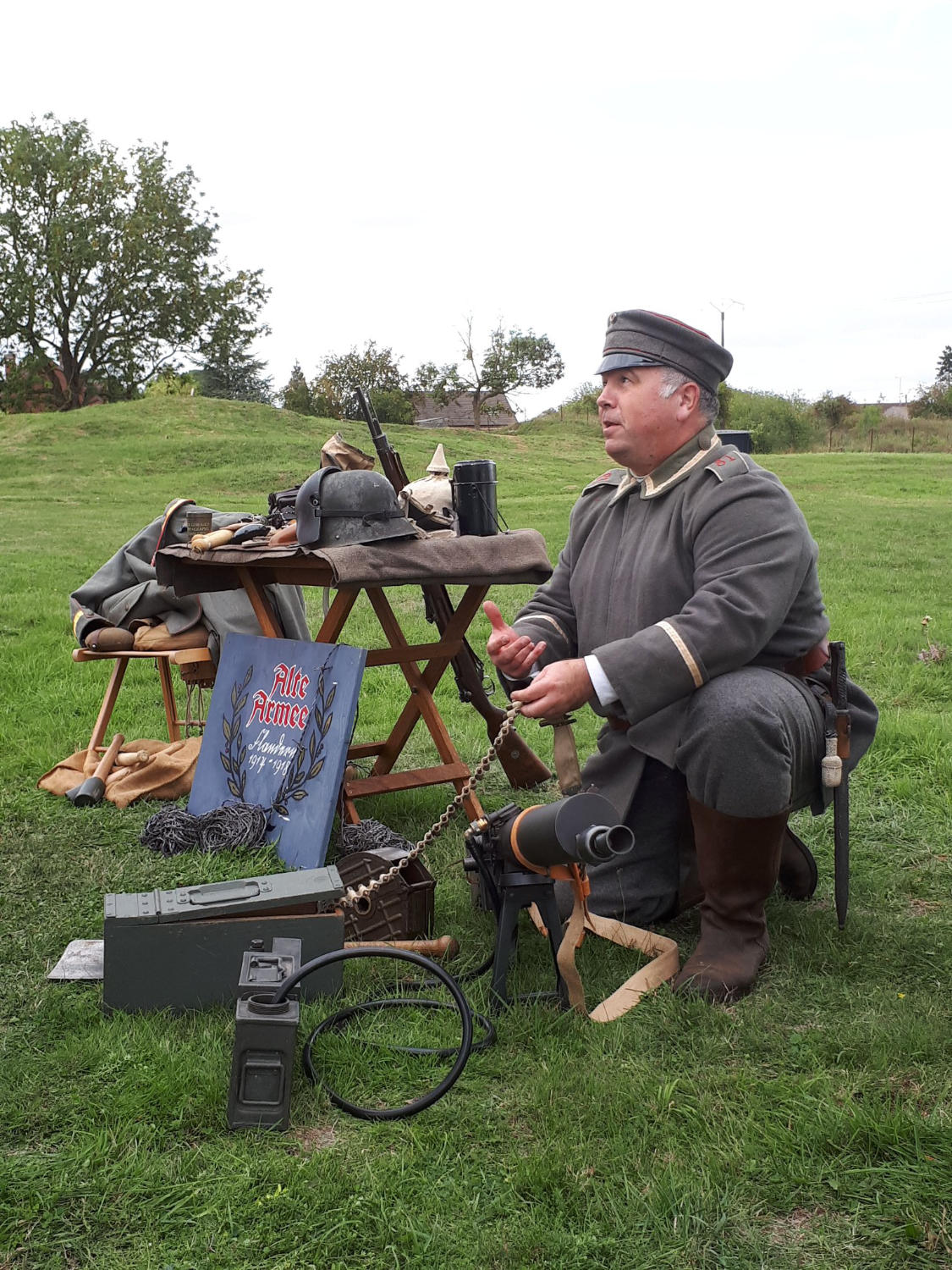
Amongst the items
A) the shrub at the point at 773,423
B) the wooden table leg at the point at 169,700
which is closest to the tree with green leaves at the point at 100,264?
the shrub at the point at 773,423

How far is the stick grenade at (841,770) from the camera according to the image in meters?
3.05

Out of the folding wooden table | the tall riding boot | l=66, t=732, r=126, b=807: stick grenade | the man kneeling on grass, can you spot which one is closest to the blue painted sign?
the folding wooden table

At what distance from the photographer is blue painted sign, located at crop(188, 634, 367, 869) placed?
12.1 feet

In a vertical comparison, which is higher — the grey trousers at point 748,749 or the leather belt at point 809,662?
the leather belt at point 809,662

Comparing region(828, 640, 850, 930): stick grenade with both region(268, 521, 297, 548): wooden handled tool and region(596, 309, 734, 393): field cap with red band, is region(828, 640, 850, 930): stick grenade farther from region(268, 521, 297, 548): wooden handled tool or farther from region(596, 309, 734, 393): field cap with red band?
region(268, 521, 297, 548): wooden handled tool

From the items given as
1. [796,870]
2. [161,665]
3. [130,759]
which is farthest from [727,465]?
[161,665]

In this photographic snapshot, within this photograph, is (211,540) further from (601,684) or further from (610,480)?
(601,684)

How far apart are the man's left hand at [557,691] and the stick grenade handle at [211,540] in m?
1.54

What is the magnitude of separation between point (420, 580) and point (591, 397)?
39.8m

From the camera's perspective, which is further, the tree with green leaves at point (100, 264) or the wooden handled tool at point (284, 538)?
the tree with green leaves at point (100, 264)

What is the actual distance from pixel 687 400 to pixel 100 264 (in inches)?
1619

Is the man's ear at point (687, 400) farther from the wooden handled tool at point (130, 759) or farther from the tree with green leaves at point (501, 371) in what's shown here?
the tree with green leaves at point (501, 371)

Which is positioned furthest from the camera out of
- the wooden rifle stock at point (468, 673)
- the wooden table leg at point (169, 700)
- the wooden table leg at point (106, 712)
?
the wooden table leg at point (169, 700)

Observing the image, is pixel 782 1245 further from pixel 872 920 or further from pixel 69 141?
pixel 69 141
